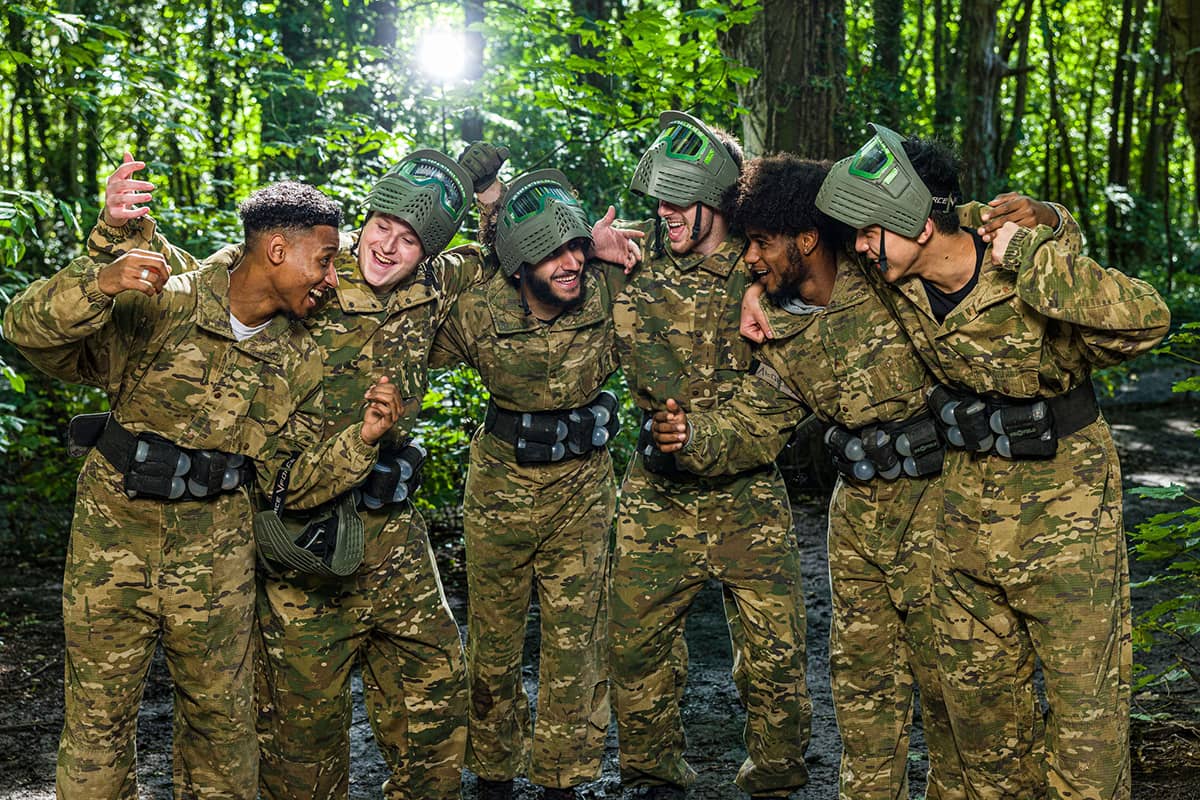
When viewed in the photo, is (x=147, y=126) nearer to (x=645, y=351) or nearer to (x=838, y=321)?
(x=645, y=351)

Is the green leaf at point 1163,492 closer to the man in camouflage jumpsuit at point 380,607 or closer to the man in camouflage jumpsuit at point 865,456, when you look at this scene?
the man in camouflage jumpsuit at point 865,456

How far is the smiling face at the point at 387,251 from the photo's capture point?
13.9 feet

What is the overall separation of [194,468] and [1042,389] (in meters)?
2.69

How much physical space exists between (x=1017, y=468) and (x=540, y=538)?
189 centimetres

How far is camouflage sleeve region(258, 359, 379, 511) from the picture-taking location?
3957 millimetres

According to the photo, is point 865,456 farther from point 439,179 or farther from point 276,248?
point 276,248

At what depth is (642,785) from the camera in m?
4.71

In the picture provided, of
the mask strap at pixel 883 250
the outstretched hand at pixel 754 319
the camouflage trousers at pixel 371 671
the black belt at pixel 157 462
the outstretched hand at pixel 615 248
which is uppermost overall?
the mask strap at pixel 883 250

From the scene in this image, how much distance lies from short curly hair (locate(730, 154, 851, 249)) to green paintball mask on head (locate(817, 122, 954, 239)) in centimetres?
35

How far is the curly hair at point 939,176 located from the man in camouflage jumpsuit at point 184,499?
6.26 ft

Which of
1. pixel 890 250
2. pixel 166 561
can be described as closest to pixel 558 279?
pixel 890 250

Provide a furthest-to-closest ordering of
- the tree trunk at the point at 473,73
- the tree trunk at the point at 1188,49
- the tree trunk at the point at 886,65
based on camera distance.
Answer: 1. the tree trunk at the point at 886,65
2. the tree trunk at the point at 473,73
3. the tree trunk at the point at 1188,49

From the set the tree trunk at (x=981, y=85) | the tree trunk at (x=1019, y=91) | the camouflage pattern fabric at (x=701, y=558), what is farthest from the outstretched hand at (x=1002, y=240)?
the tree trunk at (x=1019, y=91)

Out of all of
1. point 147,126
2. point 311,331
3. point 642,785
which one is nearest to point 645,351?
point 311,331
